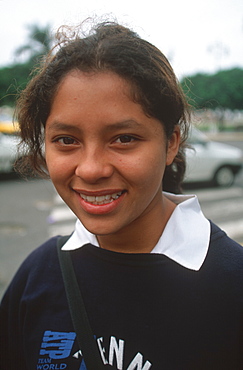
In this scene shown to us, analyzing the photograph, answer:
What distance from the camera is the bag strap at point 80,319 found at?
1.24 meters

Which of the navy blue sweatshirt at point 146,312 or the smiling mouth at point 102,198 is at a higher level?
the smiling mouth at point 102,198

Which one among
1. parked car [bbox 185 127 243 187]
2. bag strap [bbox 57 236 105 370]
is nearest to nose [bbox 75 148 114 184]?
bag strap [bbox 57 236 105 370]

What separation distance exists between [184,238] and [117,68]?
0.66 m

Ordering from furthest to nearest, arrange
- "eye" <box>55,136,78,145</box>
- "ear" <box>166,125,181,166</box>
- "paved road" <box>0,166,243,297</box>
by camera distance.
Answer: "paved road" <box>0,166,243,297</box> < "ear" <box>166,125,181,166</box> < "eye" <box>55,136,78,145</box>

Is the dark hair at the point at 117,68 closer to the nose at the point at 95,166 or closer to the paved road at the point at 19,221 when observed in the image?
the nose at the point at 95,166

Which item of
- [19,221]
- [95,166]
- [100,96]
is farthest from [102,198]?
[19,221]

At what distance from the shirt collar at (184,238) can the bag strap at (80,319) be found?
109 millimetres

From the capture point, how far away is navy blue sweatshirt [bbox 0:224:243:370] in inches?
46.6

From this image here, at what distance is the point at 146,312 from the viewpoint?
125cm

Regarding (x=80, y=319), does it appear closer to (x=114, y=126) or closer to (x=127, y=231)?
(x=127, y=231)

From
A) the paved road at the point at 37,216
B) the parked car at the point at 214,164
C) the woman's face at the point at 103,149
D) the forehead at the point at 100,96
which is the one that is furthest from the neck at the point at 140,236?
the parked car at the point at 214,164

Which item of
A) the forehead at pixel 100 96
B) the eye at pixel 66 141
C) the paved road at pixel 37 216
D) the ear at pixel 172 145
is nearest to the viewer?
the forehead at pixel 100 96

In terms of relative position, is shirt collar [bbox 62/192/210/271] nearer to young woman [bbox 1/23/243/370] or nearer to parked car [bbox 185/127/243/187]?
young woman [bbox 1/23/243/370]

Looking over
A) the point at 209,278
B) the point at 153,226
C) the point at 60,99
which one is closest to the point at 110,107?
the point at 60,99
